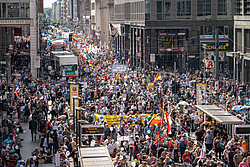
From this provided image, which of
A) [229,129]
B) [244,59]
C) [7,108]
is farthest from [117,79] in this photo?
[229,129]

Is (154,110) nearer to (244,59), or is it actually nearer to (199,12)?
(244,59)

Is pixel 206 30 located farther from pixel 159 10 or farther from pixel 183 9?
pixel 159 10

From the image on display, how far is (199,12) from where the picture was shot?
2940 inches

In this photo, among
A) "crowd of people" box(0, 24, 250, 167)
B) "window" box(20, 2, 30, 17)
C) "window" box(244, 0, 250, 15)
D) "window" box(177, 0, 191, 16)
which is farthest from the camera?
"window" box(177, 0, 191, 16)

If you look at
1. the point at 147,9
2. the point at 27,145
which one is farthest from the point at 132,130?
the point at 147,9

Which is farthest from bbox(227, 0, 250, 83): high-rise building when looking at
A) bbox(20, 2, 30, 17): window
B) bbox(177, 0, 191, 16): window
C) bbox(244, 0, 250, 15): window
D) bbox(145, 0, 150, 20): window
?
bbox(20, 2, 30, 17): window

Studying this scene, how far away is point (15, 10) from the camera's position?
65688 millimetres

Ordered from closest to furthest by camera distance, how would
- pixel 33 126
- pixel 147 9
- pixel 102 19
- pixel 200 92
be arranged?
pixel 33 126, pixel 200 92, pixel 147 9, pixel 102 19

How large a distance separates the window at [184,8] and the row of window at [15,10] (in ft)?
65.7

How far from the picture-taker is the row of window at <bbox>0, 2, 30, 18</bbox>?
2561 inches

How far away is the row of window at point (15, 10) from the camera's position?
2561 inches

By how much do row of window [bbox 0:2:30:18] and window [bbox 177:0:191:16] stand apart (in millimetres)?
20020

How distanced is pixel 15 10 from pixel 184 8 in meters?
22.3

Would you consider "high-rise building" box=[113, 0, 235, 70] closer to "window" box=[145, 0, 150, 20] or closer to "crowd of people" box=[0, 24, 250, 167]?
"window" box=[145, 0, 150, 20]
